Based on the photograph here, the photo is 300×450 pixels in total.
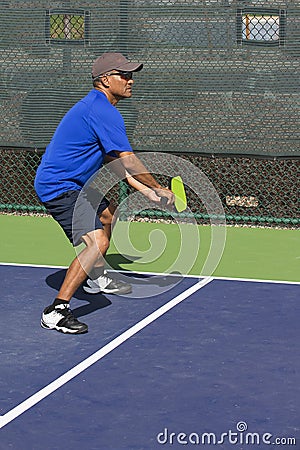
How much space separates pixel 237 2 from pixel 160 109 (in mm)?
1287

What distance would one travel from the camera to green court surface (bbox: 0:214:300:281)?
8.88m

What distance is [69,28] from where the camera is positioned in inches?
422

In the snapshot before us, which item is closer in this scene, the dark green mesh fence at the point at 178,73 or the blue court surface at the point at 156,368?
the blue court surface at the point at 156,368

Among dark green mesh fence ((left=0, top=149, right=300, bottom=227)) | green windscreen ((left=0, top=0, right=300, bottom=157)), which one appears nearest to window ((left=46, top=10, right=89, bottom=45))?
green windscreen ((left=0, top=0, right=300, bottom=157))

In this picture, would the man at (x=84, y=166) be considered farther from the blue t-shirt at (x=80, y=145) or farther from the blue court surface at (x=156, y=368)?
the blue court surface at (x=156, y=368)

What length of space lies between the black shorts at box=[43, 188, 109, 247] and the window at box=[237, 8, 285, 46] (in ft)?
11.8

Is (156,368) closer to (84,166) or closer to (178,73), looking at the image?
(84,166)

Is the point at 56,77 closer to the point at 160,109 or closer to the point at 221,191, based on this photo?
the point at 160,109

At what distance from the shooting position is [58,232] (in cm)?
1047

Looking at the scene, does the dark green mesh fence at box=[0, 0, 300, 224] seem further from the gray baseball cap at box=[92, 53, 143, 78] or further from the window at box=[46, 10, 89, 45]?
the gray baseball cap at box=[92, 53, 143, 78]

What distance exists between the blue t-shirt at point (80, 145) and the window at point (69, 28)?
366 centimetres

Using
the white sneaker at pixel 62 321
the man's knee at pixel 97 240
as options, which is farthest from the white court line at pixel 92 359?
the man's knee at pixel 97 240

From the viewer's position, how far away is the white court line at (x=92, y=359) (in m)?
5.37

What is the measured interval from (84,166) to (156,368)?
1656mm
